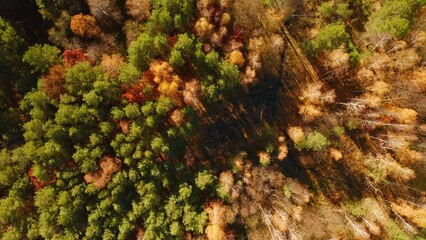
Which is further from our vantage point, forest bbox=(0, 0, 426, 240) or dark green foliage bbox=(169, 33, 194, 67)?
forest bbox=(0, 0, 426, 240)

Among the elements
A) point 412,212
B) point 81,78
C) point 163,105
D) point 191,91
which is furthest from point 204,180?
point 412,212

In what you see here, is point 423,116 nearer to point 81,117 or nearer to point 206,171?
point 206,171

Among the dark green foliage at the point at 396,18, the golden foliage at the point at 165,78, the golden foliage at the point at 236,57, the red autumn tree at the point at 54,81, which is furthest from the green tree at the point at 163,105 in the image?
the dark green foliage at the point at 396,18

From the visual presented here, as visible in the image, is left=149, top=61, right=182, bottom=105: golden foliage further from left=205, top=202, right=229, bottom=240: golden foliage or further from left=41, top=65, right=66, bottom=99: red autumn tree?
left=205, top=202, right=229, bottom=240: golden foliage

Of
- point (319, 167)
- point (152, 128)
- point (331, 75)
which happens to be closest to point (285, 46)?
point (331, 75)

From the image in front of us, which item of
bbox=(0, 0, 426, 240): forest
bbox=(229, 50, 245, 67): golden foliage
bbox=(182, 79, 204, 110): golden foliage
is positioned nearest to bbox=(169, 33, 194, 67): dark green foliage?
bbox=(0, 0, 426, 240): forest
